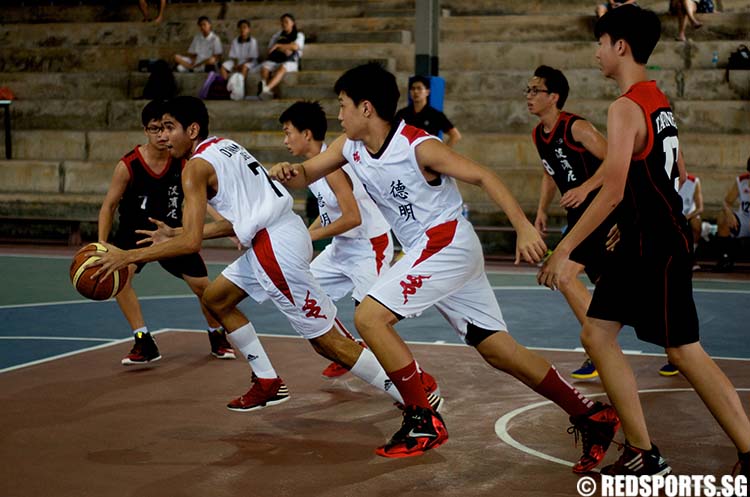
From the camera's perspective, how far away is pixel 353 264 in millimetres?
7449

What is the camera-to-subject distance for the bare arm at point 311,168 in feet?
19.6

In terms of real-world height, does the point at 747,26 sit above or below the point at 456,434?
above

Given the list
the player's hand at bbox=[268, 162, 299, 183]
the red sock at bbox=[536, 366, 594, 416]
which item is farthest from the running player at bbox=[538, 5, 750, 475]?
the player's hand at bbox=[268, 162, 299, 183]

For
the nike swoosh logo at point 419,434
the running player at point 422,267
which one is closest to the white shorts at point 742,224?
the running player at point 422,267

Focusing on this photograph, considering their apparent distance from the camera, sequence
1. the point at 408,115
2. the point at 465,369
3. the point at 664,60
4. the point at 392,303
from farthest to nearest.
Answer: the point at 664,60 → the point at 408,115 → the point at 465,369 → the point at 392,303

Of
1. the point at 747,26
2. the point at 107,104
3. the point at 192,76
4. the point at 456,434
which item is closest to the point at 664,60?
the point at 747,26

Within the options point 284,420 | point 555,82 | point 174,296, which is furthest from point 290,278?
point 174,296

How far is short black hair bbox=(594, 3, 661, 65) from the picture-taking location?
4.82m

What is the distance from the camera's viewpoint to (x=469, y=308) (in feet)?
18.2

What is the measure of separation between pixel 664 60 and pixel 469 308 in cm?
1432

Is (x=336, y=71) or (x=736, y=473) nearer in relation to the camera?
(x=736, y=473)

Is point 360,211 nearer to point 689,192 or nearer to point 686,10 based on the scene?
point 689,192

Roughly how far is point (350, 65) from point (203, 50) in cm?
283

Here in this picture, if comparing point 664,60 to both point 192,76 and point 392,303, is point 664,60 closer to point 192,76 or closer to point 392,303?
point 192,76
